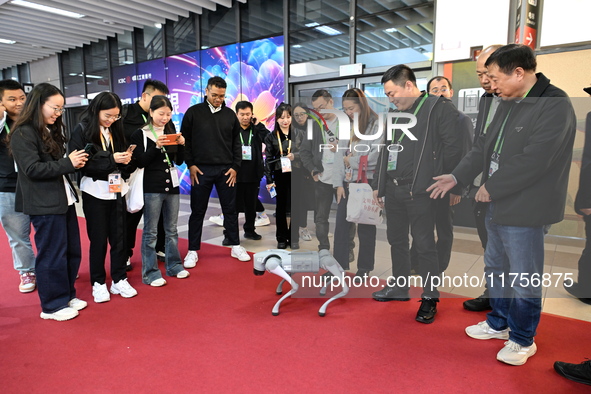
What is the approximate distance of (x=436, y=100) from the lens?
7.04 ft

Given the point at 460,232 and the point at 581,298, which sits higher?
the point at 460,232

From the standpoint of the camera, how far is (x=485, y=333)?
87.4 inches

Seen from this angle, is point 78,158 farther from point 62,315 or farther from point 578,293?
point 578,293

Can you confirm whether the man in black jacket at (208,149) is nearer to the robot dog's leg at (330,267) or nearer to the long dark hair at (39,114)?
the long dark hair at (39,114)

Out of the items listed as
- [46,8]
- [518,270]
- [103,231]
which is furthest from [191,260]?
[46,8]

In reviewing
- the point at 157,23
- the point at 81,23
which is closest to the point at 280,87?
the point at 157,23

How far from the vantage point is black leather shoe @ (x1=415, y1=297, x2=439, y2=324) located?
238cm

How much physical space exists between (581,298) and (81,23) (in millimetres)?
9069

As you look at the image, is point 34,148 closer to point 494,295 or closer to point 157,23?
point 494,295

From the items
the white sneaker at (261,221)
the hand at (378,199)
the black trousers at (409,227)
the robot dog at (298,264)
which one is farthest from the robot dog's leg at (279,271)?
the white sneaker at (261,221)

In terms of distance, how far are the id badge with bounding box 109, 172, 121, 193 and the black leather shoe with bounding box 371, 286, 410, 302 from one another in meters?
1.85

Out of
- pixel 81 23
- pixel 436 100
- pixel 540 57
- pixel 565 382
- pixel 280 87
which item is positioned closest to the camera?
pixel 565 382

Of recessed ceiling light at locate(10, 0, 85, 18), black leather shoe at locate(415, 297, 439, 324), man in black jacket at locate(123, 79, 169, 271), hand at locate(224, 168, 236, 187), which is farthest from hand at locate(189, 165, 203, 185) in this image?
recessed ceiling light at locate(10, 0, 85, 18)

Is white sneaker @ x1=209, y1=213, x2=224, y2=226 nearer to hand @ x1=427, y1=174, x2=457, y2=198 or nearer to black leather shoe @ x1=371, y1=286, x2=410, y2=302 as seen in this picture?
black leather shoe @ x1=371, y1=286, x2=410, y2=302
